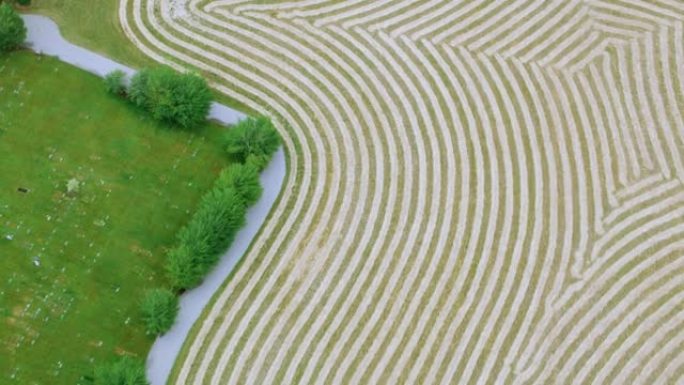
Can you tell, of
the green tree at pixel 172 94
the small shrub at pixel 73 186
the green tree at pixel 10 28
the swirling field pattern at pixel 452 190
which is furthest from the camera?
the green tree at pixel 10 28

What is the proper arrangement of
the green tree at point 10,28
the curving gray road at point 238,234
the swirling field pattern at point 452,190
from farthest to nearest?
the green tree at point 10,28 < the curving gray road at point 238,234 < the swirling field pattern at point 452,190

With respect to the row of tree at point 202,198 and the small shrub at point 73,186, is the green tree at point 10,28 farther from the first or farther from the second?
the small shrub at point 73,186

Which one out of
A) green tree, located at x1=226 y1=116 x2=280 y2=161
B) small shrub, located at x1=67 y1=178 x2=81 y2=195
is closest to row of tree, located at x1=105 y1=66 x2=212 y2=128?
green tree, located at x1=226 y1=116 x2=280 y2=161

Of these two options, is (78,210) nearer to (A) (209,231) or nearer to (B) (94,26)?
(A) (209,231)

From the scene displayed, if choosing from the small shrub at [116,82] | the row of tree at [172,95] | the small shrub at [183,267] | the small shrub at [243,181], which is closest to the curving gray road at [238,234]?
the small shrub at [116,82]

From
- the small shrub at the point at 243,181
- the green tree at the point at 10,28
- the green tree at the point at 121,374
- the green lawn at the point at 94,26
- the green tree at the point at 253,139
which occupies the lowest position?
the green tree at the point at 121,374

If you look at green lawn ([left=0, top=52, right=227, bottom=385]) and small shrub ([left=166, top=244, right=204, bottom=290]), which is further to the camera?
green lawn ([left=0, top=52, right=227, bottom=385])

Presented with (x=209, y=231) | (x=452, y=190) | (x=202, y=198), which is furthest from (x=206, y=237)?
(x=452, y=190)

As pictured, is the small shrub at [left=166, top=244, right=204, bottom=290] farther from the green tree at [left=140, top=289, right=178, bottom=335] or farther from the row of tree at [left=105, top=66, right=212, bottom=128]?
the row of tree at [left=105, top=66, right=212, bottom=128]
